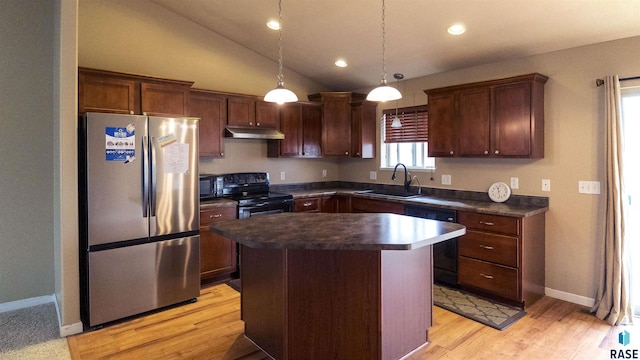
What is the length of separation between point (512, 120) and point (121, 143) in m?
3.61

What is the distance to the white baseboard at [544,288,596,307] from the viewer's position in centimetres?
340

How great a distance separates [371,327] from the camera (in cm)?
225

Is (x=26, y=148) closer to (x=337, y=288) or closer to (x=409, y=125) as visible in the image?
(x=337, y=288)

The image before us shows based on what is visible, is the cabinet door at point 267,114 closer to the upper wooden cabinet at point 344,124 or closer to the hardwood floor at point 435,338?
the upper wooden cabinet at point 344,124

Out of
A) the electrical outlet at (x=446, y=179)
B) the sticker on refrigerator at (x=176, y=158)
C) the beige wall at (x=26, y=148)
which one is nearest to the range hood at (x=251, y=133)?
the sticker on refrigerator at (x=176, y=158)

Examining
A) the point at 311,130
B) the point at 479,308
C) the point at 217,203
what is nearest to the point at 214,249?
the point at 217,203

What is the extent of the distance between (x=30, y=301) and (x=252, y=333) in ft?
8.02

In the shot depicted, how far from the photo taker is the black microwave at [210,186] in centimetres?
429

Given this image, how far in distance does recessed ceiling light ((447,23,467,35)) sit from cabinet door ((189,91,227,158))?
8.51ft

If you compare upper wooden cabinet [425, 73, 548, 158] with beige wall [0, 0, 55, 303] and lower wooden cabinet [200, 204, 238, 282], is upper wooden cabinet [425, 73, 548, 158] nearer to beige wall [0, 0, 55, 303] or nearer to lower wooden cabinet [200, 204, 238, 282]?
lower wooden cabinet [200, 204, 238, 282]

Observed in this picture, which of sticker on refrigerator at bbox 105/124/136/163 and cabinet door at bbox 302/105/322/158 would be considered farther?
cabinet door at bbox 302/105/322/158

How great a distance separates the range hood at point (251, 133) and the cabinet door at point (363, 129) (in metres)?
1.11

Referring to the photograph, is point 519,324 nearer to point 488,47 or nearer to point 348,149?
point 488,47

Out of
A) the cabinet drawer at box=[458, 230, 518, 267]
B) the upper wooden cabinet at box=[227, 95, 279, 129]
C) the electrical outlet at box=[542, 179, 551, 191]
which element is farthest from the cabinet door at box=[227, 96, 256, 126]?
the electrical outlet at box=[542, 179, 551, 191]
